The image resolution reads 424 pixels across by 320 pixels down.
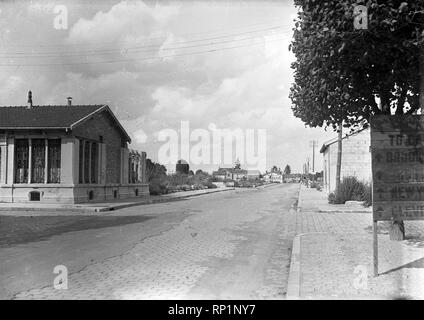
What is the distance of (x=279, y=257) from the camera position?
895cm

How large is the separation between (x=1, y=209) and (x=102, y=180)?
7.55 metres

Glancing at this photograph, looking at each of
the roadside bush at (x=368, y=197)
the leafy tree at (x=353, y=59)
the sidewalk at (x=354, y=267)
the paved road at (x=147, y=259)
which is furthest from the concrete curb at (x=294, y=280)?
the roadside bush at (x=368, y=197)

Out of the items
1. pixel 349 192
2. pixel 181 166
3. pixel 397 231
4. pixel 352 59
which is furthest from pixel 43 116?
pixel 181 166

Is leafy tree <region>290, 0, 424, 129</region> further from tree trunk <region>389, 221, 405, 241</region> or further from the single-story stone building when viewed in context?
the single-story stone building

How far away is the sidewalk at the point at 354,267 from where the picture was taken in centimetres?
588

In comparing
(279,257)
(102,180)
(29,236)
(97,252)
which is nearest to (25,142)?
(102,180)

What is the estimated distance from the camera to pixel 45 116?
26.4m

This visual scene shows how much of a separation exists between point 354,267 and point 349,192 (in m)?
17.8

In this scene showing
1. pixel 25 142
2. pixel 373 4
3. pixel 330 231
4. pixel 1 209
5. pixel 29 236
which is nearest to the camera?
pixel 373 4

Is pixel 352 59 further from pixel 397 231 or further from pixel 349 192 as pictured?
pixel 349 192

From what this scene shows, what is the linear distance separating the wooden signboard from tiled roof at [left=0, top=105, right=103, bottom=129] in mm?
19621
